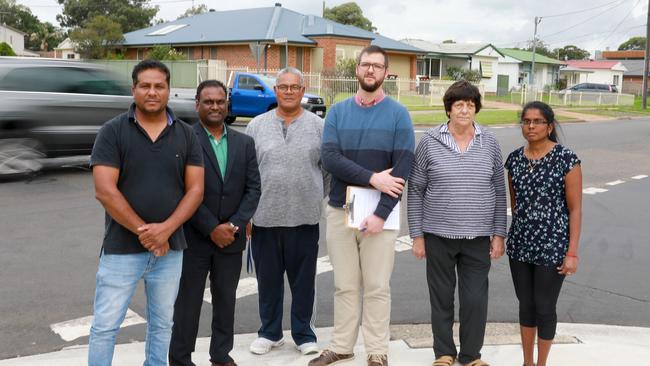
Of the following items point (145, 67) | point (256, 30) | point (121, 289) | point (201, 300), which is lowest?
point (201, 300)

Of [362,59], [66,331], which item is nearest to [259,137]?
[362,59]

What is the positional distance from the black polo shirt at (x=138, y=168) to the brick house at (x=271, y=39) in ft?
117

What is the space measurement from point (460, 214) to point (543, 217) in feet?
1.52

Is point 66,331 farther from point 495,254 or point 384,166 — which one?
point 495,254

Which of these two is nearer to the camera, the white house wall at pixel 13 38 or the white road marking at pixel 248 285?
the white road marking at pixel 248 285

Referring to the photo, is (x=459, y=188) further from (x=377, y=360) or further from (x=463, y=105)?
(x=377, y=360)

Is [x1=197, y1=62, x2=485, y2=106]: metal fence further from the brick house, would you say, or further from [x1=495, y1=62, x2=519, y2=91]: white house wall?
[x1=495, y1=62, x2=519, y2=91]: white house wall

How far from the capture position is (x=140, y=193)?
3.28 m

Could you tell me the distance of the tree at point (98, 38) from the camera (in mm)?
47625

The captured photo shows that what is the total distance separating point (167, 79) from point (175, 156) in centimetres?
41

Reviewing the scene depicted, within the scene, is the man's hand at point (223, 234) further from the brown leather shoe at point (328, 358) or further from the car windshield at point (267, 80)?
the car windshield at point (267, 80)

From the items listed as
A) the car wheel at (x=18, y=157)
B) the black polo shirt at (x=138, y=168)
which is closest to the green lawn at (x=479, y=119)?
the car wheel at (x=18, y=157)

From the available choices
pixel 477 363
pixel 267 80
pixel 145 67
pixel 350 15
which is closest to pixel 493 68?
pixel 350 15

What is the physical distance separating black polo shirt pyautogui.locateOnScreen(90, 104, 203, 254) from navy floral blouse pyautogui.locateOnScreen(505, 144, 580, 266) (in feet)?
6.41
